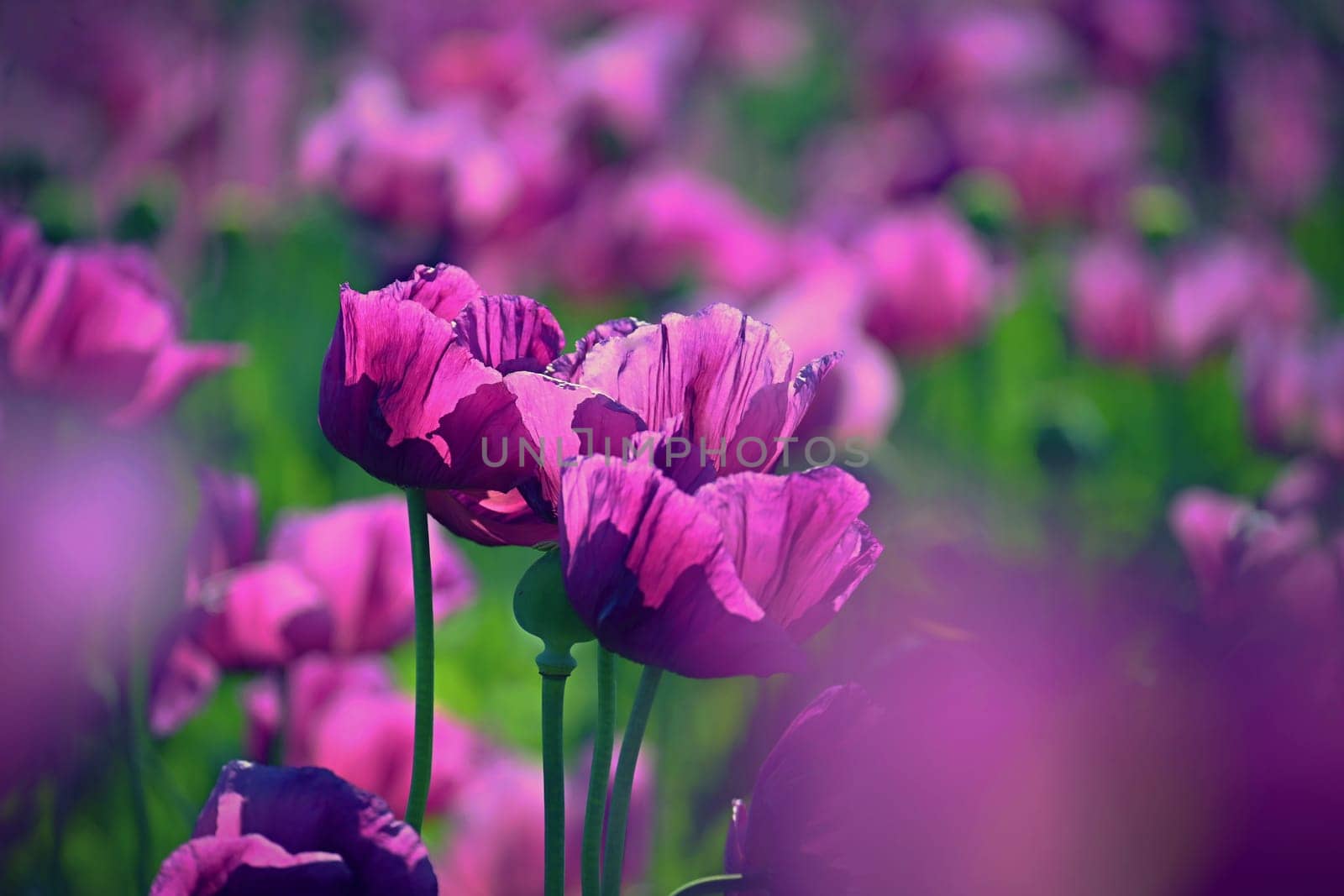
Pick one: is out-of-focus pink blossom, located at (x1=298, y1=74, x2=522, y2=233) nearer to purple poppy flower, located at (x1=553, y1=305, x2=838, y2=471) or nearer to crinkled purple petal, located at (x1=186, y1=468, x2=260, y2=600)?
crinkled purple petal, located at (x1=186, y1=468, x2=260, y2=600)

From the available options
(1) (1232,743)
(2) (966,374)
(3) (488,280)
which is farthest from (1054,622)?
(2) (966,374)

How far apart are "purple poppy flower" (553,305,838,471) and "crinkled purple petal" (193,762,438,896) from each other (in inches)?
4.2

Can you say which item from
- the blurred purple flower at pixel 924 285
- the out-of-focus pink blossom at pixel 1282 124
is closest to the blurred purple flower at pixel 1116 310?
the blurred purple flower at pixel 924 285

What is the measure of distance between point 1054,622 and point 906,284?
16.9 inches

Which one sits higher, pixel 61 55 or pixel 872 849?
pixel 61 55

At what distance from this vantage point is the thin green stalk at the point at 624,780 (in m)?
0.29

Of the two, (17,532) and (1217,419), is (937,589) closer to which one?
(17,532)

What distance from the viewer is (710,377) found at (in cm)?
32

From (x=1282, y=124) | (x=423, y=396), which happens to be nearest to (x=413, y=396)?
(x=423, y=396)

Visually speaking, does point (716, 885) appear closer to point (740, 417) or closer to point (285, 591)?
point (740, 417)

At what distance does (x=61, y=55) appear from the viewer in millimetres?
1264

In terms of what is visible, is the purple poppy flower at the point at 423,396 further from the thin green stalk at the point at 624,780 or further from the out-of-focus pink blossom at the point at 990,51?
the out-of-focus pink blossom at the point at 990,51

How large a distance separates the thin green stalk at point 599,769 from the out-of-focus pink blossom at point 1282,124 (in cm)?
157

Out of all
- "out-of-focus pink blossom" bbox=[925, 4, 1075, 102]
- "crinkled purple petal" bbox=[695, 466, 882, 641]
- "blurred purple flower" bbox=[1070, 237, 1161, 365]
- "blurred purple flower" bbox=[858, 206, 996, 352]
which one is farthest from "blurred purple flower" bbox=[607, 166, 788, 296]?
"crinkled purple petal" bbox=[695, 466, 882, 641]
